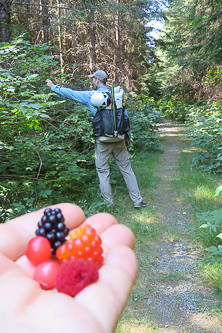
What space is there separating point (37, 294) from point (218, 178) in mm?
5544

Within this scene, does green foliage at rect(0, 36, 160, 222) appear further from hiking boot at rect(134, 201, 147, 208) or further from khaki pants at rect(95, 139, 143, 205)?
hiking boot at rect(134, 201, 147, 208)

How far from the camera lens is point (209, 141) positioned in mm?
6961

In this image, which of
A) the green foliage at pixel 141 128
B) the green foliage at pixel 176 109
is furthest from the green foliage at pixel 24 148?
the green foliage at pixel 176 109

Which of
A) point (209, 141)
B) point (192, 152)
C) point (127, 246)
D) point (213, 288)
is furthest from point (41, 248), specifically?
point (192, 152)

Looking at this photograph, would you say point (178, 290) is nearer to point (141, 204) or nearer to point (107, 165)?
point (141, 204)

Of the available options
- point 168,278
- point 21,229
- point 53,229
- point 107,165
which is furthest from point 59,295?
point 107,165

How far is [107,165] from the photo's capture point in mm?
4496

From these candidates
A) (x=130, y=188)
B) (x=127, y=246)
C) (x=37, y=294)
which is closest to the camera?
(x=37, y=294)

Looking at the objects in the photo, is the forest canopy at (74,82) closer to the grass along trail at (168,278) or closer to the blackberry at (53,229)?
the grass along trail at (168,278)

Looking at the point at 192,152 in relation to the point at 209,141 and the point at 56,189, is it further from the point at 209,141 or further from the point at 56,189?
the point at 56,189

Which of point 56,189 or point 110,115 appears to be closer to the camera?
point 110,115

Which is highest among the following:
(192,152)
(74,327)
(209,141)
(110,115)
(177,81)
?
(177,81)

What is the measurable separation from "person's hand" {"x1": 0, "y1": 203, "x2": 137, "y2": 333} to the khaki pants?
2852 mm

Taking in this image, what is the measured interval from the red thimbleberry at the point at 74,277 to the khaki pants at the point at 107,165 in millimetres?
3216
